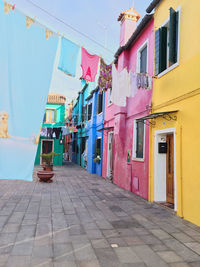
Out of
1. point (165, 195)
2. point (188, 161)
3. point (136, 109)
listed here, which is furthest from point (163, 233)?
point (136, 109)

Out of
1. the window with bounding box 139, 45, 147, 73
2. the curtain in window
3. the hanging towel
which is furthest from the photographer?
the window with bounding box 139, 45, 147, 73

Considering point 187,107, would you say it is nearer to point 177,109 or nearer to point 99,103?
point 177,109

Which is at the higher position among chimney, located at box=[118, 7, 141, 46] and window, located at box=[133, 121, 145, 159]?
chimney, located at box=[118, 7, 141, 46]

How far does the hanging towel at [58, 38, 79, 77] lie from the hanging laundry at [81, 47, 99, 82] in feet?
1.06

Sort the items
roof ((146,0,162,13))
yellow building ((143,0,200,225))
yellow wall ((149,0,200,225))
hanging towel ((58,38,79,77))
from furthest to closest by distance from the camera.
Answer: roof ((146,0,162,13))
hanging towel ((58,38,79,77))
yellow building ((143,0,200,225))
yellow wall ((149,0,200,225))

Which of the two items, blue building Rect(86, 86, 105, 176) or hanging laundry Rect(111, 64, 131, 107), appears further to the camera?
blue building Rect(86, 86, 105, 176)

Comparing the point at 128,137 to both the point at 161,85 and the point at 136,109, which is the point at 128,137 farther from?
the point at 161,85

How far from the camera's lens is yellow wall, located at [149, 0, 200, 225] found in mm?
5369

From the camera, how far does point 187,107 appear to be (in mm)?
5789

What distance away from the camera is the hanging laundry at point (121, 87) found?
7148 millimetres

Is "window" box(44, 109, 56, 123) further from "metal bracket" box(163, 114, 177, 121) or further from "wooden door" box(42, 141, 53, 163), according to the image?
"metal bracket" box(163, 114, 177, 121)

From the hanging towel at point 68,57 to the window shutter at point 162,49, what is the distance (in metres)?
2.59

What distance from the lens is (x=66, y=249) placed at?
3.71 m

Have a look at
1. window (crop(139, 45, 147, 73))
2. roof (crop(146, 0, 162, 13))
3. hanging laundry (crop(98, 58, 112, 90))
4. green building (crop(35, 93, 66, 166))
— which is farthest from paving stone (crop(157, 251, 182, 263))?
green building (crop(35, 93, 66, 166))
